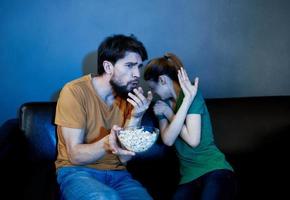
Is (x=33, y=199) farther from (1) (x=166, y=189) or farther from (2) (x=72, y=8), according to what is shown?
(2) (x=72, y=8)

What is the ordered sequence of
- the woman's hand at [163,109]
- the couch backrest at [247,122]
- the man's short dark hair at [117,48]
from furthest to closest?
the couch backrest at [247,122], the woman's hand at [163,109], the man's short dark hair at [117,48]

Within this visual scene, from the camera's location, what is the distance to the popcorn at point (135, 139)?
133cm

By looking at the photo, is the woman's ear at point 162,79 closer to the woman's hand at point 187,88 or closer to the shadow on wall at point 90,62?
the woman's hand at point 187,88

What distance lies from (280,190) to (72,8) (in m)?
1.50

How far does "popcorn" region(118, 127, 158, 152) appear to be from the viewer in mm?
1334

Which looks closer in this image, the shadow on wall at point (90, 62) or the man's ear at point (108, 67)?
the man's ear at point (108, 67)

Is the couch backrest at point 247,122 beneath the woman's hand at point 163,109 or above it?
beneath

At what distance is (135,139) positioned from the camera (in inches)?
52.6

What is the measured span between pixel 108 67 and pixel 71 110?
0.88 feet

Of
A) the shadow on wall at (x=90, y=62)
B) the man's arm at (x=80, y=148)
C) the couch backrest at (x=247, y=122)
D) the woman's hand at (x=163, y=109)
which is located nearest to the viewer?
the man's arm at (x=80, y=148)

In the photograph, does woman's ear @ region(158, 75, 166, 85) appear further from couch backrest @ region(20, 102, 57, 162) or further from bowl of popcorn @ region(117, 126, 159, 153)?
couch backrest @ region(20, 102, 57, 162)

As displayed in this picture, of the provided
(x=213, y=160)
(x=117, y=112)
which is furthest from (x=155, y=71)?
(x=213, y=160)

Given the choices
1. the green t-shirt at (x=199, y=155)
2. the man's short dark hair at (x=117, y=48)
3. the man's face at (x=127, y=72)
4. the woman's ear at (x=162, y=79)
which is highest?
the man's short dark hair at (x=117, y=48)

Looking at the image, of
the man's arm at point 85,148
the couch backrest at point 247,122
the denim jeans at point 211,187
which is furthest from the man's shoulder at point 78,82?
the denim jeans at point 211,187
